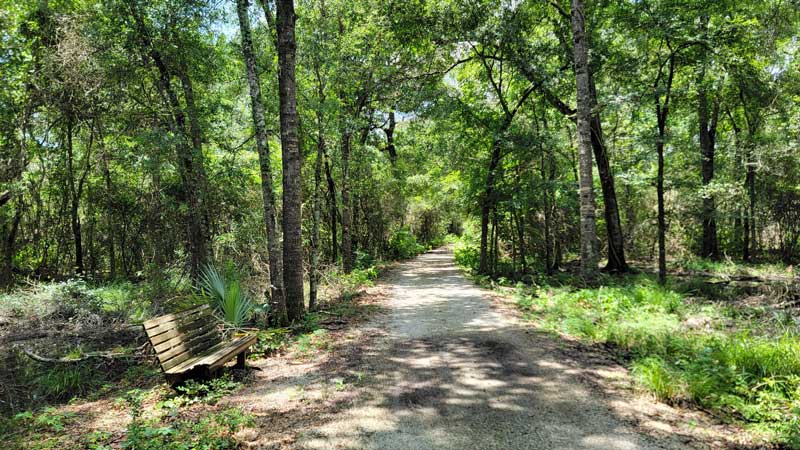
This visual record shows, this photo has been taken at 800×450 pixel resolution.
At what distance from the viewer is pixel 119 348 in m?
6.26

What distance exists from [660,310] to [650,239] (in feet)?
49.0

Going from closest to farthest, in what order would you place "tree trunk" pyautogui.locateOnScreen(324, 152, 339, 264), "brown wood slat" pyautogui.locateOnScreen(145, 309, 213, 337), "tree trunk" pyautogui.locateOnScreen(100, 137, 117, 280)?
"brown wood slat" pyautogui.locateOnScreen(145, 309, 213, 337)
"tree trunk" pyautogui.locateOnScreen(100, 137, 117, 280)
"tree trunk" pyautogui.locateOnScreen(324, 152, 339, 264)

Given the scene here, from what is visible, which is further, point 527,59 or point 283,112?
point 527,59

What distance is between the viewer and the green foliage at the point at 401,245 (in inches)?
940

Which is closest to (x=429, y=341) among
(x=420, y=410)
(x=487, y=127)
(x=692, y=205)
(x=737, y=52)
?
(x=420, y=410)

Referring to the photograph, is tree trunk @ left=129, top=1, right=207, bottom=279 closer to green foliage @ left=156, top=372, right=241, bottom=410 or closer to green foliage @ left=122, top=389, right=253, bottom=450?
green foliage @ left=156, top=372, right=241, bottom=410

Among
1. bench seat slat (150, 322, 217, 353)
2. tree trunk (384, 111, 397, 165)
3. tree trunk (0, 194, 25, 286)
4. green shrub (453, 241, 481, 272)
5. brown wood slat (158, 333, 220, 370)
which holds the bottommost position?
green shrub (453, 241, 481, 272)

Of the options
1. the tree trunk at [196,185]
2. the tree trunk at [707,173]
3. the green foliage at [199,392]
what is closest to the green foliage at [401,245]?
the tree trunk at [196,185]

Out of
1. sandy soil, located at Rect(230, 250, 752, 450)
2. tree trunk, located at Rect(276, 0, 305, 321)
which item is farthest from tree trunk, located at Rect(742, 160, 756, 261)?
tree trunk, located at Rect(276, 0, 305, 321)

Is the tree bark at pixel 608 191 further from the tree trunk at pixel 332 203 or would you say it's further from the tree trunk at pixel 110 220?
the tree trunk at pixel 110 220

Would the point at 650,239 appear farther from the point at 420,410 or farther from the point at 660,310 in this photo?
the point at 420,410

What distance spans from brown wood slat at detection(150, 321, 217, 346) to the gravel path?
89.4 inches

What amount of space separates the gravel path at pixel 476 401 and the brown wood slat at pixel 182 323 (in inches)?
95.6

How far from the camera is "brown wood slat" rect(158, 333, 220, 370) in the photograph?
14.3ft
